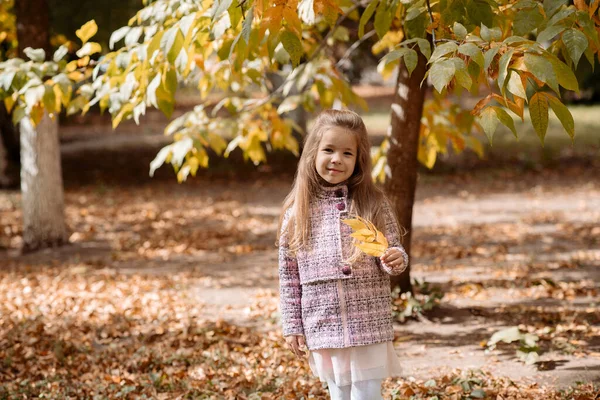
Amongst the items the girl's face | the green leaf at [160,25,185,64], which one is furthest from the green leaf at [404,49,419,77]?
the green leaf at [160,25,185,64]

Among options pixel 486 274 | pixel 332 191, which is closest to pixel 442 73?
pixel 332 191

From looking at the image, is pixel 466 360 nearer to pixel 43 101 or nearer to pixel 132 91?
pixel 132 91

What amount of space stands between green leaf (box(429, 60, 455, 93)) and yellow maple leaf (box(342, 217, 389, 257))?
663 mm

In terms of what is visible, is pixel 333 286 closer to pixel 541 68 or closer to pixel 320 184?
pixel 320 184

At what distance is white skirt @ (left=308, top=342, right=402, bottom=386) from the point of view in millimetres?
3088

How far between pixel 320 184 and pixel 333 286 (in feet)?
1.51

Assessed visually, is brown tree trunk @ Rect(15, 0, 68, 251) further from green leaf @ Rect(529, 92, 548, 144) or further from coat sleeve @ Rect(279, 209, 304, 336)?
green leaf @ Rect(529, 92, 548, 144)

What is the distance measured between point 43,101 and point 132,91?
55 centimetres

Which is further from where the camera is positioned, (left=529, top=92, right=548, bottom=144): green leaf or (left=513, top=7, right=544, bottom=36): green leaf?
(left=513, top=7, right=544, bottom=36): green leaf

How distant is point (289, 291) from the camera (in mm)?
3188

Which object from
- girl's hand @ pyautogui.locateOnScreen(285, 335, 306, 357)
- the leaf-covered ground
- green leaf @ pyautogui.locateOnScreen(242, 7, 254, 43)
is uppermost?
green leaf @ pyautogui.locateOnScreen(242, 7, 254, 43)

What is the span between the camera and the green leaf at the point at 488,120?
255cm

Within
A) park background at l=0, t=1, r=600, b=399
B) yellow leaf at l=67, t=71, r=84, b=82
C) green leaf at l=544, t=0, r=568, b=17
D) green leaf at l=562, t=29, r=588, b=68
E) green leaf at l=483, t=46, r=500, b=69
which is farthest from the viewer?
yellow leaf at l=67, t=71, r=84, b=82

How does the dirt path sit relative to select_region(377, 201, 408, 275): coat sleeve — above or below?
below
